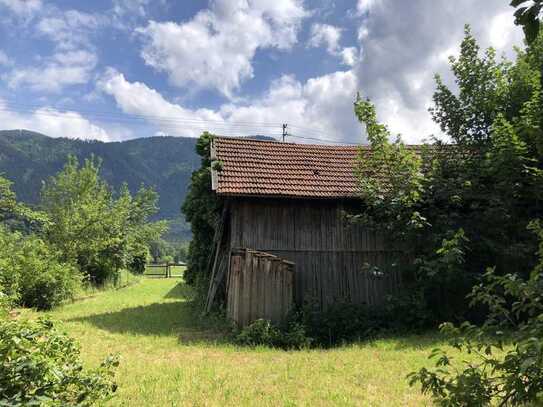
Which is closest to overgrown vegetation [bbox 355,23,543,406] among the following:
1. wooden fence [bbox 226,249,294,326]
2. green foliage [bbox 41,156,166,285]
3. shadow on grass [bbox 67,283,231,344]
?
wooden fence [bbox 226,249,294,326]

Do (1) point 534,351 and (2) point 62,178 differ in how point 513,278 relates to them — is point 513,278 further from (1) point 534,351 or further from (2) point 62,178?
(2) point 62,178

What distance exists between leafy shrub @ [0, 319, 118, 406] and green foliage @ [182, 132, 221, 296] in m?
9.35

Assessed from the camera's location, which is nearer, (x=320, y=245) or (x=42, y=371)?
(x=42, y=371)

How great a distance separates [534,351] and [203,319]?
10884 mm

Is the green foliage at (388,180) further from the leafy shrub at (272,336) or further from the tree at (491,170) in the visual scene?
the leafy shrub at (272,336)

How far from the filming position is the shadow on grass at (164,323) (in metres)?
10.5

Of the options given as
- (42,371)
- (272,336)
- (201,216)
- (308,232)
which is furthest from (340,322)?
(42,371)

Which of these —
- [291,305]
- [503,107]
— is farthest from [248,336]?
[503,107]

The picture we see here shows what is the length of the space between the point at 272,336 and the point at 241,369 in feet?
8.37

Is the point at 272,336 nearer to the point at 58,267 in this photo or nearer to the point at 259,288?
the point at 259,288

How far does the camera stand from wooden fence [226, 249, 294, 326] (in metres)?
10.3

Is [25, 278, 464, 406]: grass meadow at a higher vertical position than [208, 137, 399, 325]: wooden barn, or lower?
Answer: lower

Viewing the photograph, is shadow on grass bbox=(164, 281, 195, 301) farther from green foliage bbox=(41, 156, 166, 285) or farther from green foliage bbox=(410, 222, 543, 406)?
green foliage bbox=(410, 222, 543, 406)

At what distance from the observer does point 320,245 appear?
39.7 feet
